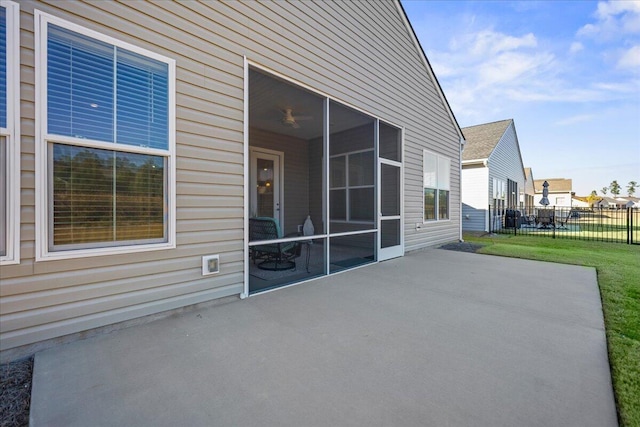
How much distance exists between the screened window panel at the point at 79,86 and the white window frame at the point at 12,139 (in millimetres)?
171

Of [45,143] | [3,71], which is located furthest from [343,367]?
[3,71]

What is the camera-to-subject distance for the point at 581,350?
209 centimetres

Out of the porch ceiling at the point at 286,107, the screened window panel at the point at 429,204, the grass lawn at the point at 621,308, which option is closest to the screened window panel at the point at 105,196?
the porch ceiling at the point at 286,107

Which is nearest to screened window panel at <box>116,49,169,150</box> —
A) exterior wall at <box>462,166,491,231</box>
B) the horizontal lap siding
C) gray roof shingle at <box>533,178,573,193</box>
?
the horizontal lap siding

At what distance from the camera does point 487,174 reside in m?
11.9

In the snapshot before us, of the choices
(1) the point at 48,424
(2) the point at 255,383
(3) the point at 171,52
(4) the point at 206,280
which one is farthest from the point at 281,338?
(3) the point at 171,52

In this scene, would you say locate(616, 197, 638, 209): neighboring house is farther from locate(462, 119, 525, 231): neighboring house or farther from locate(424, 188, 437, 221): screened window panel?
locate(424, 188, 437, 221): screened window panel

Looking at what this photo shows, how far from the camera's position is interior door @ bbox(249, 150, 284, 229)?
23.5ft

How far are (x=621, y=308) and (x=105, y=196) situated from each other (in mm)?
5297

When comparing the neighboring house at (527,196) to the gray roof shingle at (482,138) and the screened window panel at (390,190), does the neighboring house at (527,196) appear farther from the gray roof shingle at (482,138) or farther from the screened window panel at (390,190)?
the screened window panel at (390,190)

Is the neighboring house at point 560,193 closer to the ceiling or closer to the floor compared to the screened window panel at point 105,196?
closer to the ceiling

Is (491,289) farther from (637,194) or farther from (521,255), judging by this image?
(637,194)

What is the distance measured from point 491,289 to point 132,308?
4.19 meters

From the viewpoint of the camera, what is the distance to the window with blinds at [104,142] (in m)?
2.11
